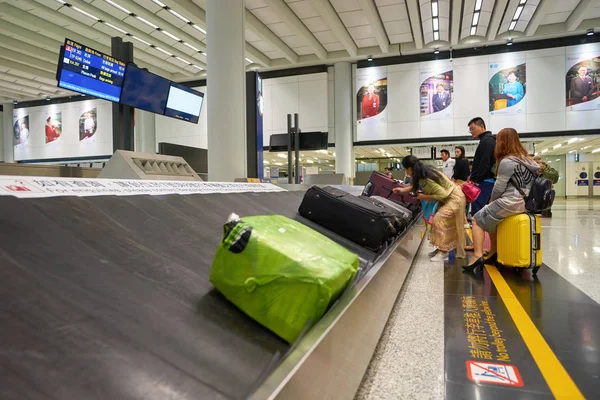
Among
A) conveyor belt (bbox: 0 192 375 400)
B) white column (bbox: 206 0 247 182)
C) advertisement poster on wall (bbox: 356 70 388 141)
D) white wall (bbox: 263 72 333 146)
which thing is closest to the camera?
conveyor belt (bbox: 0 192 375 400)

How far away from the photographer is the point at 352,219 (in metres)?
2.61

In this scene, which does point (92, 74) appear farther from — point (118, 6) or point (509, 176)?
point (118, 6)

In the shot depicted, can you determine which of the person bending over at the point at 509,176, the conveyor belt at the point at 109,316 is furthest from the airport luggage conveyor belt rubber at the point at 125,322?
the person bending over at the point at 509,176

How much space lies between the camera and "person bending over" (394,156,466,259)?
12.5 ft

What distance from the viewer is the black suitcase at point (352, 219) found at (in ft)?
8.41

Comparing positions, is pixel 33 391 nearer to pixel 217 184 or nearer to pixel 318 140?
pixel 217 184

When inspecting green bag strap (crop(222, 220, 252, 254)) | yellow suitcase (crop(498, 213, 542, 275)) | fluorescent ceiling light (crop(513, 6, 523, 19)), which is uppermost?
fluorescent ceiling light (crop(513, 6, 523, 19))

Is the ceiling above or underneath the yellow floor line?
above

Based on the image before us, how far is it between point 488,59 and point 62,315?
1615 centimetres

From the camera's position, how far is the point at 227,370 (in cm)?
98

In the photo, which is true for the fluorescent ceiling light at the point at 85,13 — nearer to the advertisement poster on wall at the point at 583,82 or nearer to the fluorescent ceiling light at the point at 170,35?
the fluorescent ceiling light at the point at 170,35

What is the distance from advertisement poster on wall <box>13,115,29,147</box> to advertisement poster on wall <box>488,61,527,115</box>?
23.1 metres

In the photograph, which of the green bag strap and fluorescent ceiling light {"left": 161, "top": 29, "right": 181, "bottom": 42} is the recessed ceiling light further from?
the green bag strap

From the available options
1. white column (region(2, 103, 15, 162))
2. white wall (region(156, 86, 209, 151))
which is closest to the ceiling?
white wall (region(156, 86, 209, 151))
